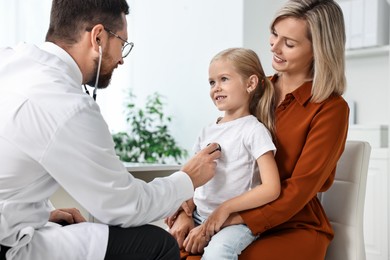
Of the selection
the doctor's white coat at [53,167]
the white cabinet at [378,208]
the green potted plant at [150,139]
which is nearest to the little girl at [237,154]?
the doctor's white coat at [53,167]

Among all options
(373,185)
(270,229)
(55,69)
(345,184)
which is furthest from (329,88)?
(373,185)

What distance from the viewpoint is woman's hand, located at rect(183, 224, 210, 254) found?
1674 millimetres

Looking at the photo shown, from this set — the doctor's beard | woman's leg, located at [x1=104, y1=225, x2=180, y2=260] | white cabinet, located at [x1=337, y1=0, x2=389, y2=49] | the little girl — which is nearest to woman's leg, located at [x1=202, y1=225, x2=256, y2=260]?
the little girl

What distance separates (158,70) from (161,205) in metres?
3.66

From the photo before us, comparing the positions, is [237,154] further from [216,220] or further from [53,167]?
[53,167]

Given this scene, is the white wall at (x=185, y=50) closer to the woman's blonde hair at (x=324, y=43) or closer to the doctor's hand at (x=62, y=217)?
the woman's blonde hair at (x=324, y=43)

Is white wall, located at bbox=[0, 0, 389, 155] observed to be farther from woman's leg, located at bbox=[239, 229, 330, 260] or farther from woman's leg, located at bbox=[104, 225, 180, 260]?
woman's leg, located at bbox=[104, 225, 180, 260]

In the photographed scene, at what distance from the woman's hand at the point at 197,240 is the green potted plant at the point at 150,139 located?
298 centimetres

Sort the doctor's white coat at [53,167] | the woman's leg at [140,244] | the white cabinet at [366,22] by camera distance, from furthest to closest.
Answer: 1. the white cabinet at [366,22]
2. the woman's leg at [140,244]
3. the doctor's white coat at [53,167]

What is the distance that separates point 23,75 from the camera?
1.43 metres

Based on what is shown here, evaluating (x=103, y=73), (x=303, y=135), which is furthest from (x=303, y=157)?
(x=103, y=73)

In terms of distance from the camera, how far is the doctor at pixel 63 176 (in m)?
1.36

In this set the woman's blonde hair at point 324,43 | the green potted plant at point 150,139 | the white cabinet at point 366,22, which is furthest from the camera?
the green potted plant at point 150,139

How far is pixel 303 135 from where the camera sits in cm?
172
